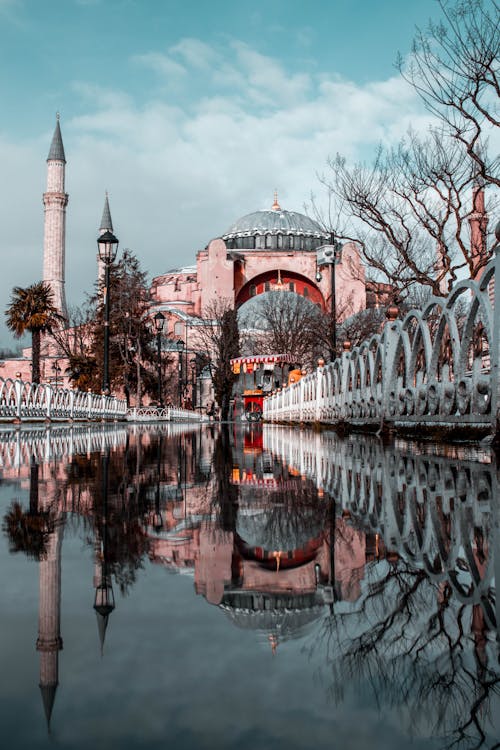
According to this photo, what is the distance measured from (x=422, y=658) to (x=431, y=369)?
5.85 m

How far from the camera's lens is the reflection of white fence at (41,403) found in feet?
51.4

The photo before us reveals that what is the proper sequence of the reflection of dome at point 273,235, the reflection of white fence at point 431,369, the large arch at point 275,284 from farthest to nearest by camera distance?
the reflection of dome at point 273,235 < the large arch at point 275,284 < the reflection of white fence at point 431,369

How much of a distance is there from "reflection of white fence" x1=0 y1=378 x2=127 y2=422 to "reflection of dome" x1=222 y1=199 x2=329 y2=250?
57664 mm

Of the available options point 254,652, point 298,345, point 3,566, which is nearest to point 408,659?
point 254,652

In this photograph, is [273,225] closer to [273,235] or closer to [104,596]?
[273,235]

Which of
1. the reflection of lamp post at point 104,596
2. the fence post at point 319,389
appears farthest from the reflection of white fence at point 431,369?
the reflection of lamp post at point 104,596

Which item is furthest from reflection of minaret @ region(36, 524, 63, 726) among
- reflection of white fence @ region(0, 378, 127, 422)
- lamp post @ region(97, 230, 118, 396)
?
lamp post @ region(97, 230, 118, 396)

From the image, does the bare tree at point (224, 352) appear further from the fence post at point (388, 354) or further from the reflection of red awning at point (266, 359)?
the fence post at point (388, 354)

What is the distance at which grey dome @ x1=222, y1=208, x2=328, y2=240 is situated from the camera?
77812mm

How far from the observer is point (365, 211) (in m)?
20.5

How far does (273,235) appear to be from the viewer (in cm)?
7738

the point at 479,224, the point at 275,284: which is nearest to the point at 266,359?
the point at 479,224

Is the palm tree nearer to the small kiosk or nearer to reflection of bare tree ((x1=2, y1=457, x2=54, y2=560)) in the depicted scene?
the small kiosk

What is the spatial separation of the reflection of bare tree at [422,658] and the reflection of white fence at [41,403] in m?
14.8
